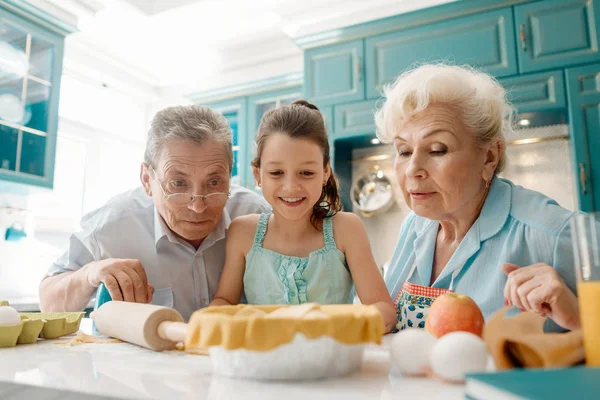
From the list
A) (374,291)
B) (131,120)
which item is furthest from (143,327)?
(131,120)

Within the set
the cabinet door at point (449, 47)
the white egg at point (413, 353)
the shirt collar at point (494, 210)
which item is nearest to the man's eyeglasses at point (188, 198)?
the shirt collar at point (494, 210)

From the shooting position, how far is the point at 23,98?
3.27 metres

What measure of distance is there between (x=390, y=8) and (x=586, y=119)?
1440 mm

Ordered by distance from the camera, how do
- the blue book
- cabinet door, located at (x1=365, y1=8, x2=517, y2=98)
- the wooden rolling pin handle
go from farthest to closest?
cabinet door, located at (x1=365, y1=8, x2=517, y2=98), the wooden rolling pin handle, the blue book

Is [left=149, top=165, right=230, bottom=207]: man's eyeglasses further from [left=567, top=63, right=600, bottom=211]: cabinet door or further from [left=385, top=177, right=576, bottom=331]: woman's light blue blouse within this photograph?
[left=567, top=63, right=600, bottom=211]: cabinet door

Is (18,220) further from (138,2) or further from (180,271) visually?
(180,271)

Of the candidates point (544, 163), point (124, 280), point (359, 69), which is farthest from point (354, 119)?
point (124, 280)

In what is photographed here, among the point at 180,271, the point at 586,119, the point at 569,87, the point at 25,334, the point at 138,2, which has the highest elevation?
the point at 138,2

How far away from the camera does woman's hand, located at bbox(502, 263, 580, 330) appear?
0.91 m

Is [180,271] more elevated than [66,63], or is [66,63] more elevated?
[66,63]

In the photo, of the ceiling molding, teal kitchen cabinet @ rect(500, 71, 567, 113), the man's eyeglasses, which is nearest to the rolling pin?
the man's eyeglasses

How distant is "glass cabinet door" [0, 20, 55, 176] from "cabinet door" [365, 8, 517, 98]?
2.31m

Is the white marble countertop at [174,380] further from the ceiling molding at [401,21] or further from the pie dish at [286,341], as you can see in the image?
the ceiling molding at [401,21]

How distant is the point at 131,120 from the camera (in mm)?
5156
